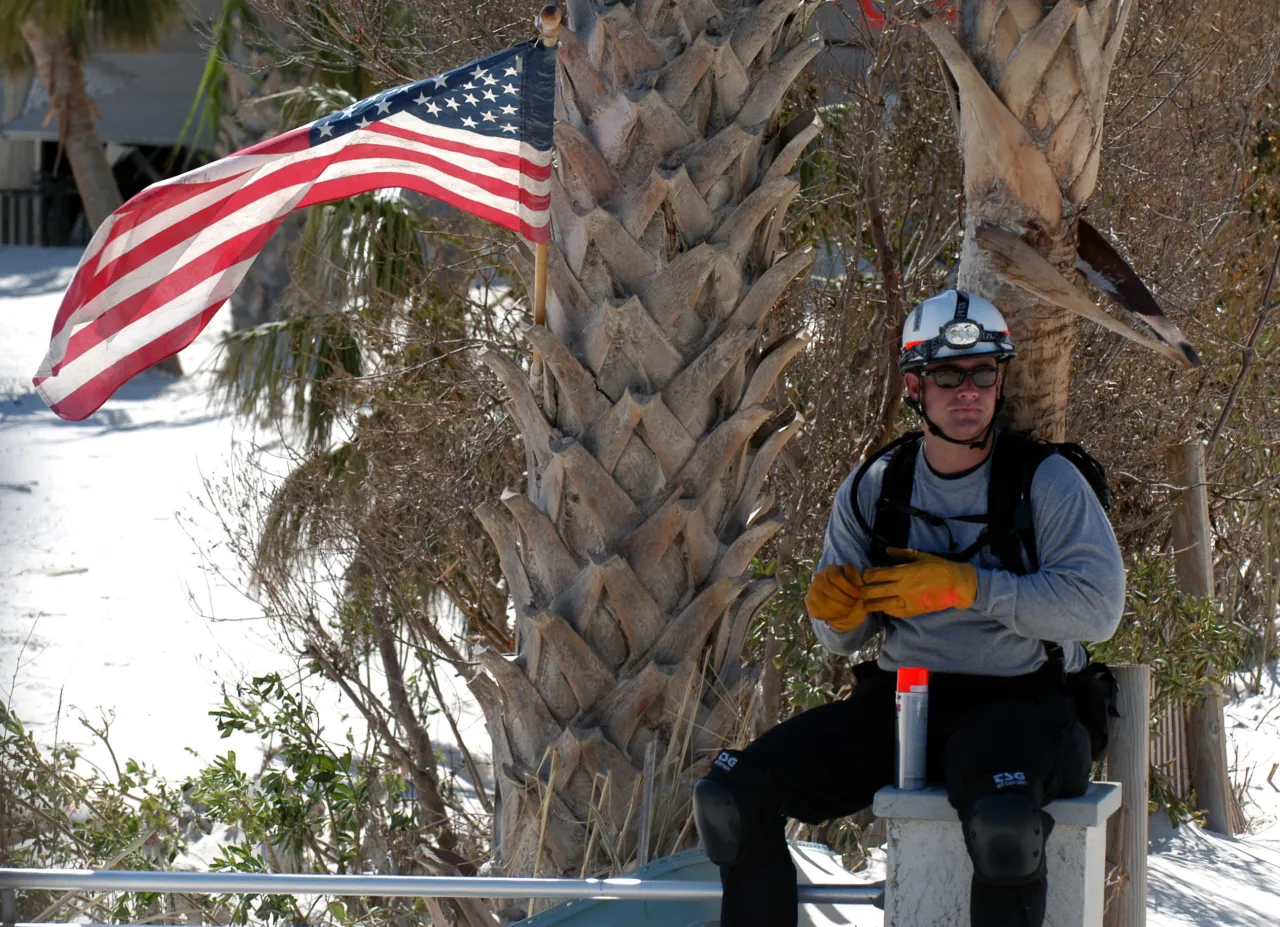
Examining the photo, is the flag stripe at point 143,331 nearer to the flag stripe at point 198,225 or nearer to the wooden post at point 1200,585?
the flag stripe at point 198,225

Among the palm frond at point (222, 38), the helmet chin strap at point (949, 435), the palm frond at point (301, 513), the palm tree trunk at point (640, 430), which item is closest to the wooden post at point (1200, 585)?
the palm tree trunk at point (640, 430)

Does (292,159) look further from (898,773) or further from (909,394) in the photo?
(898,773)

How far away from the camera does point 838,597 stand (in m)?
3.45

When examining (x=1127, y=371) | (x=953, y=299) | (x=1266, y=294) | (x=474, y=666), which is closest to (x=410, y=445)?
(x=474, y=666)

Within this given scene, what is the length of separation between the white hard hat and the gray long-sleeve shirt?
0.28 metres

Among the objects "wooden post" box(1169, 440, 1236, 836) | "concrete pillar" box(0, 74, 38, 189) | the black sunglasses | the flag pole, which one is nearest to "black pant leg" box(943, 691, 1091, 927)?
the black sunglasses

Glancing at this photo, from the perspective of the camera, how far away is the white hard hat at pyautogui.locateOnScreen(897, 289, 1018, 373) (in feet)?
11.4

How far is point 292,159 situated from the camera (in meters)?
4.51

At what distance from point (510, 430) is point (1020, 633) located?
531cm

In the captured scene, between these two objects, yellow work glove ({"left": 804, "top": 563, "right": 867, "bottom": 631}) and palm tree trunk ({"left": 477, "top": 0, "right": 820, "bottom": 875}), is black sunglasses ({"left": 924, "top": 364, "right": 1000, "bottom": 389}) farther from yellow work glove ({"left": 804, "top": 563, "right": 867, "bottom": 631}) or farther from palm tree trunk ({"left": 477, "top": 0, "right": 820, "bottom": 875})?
palm tree trunk ({"left": 477, "top": 0, "right": 820, "bottom": 875})

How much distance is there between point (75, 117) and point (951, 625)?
18.7 meters

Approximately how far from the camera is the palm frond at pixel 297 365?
31.3ft

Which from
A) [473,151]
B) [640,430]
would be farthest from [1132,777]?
[473,151]

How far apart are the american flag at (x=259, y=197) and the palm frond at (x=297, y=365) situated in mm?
4785
